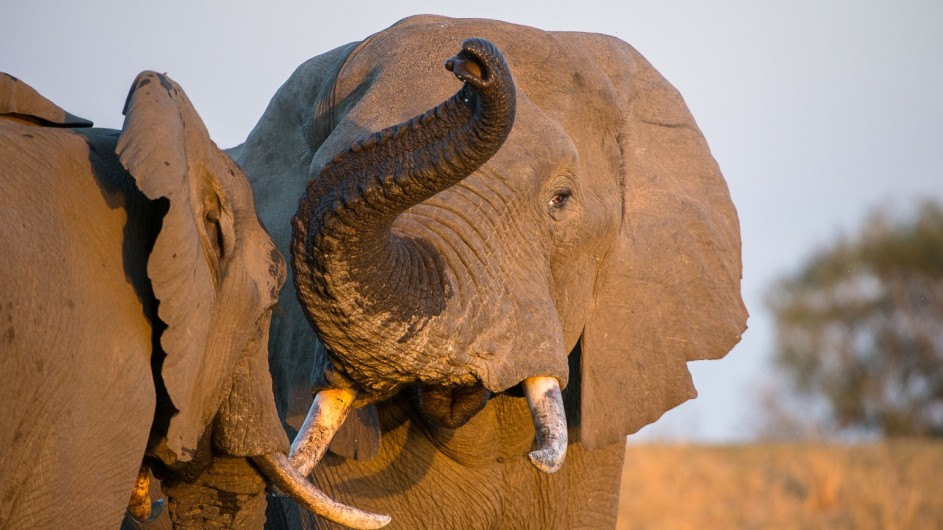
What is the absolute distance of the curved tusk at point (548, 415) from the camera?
13.9ft

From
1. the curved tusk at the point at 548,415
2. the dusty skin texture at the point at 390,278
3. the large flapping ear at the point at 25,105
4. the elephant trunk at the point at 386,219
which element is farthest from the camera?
the curved tusk at the point at 548,415

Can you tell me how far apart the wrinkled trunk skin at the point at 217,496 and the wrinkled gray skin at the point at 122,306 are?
0.04 meters

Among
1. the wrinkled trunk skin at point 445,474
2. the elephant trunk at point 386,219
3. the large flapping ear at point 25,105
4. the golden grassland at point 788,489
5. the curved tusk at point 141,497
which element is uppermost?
the large flapping ear at point 25,105

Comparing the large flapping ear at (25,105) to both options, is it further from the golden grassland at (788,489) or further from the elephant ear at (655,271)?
the golden grassland at (788,489)

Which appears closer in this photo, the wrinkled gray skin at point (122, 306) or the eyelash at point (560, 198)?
the wrinkled gray skin at point (122, 306)

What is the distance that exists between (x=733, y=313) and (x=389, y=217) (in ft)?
6.18

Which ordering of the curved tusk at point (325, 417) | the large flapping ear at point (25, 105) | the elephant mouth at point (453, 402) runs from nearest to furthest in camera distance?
1. the large flapping ear at point (25, 105)
2. the curved tusk at point (325, 417)
3. the elephant mouth at point (453, 402)

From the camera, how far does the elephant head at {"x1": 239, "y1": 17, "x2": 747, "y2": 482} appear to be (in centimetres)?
383

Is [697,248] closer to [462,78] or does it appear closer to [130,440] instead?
[462,78]

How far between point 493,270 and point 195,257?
1.26 meters

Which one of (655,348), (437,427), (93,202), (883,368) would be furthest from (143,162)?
(883,368)

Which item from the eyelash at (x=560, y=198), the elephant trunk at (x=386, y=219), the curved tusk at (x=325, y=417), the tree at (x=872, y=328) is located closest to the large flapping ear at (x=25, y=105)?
the elephant trunk at (x=386, y=219)

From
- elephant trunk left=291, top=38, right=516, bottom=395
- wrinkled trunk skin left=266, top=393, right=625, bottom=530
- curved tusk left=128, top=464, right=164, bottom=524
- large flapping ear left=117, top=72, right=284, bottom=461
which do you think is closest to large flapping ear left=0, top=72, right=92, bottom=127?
large flapping ear left=117, top=72, right=284, bottom=461

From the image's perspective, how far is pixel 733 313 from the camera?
17.8 feet
